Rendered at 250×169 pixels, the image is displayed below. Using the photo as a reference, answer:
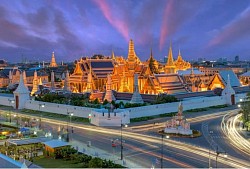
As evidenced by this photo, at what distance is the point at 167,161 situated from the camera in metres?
25.2

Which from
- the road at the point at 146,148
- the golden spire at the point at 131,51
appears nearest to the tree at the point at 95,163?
the road at the point at 146,148

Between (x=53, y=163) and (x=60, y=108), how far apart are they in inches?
952

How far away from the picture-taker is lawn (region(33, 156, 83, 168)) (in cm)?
2424

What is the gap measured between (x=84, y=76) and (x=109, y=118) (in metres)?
29.7

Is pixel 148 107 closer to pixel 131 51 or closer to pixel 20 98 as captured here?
pixel 20 98

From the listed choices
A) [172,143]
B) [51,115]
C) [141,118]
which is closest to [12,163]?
[172,143]

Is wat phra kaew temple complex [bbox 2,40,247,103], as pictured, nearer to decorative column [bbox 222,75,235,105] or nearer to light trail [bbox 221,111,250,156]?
decorative column [bbox 222,75,235,105]

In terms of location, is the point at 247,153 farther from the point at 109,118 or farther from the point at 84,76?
the point at 84,76

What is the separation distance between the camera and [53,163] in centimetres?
2506

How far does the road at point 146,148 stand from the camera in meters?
24.9

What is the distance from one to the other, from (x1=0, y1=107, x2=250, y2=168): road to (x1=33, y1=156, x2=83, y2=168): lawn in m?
2.66

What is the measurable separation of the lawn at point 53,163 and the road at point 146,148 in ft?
8.74

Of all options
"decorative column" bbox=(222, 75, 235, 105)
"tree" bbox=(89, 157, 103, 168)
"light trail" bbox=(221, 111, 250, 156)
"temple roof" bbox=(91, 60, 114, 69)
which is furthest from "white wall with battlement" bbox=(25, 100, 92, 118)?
"decorative column" bbox=(222, 75, 235, 105)

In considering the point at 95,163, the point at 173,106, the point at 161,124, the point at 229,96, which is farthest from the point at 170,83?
the point at 95,163
